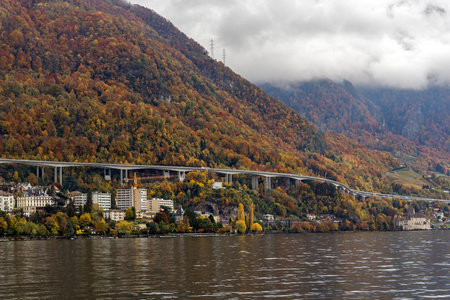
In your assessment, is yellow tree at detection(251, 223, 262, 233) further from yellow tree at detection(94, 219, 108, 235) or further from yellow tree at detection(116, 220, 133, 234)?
yellow tree at detection(94, 219, 108, 235)

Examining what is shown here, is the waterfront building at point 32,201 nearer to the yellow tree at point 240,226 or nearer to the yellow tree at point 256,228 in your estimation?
the yellow tree at point 240,226

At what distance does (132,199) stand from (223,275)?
4928 inches

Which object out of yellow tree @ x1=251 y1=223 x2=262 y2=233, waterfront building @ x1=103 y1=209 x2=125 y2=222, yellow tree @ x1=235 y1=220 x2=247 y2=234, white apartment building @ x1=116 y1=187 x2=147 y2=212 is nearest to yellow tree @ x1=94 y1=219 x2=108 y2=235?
waterfront building @ x1=103 y1=209 x2=125 y2=222

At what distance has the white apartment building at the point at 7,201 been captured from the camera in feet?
531

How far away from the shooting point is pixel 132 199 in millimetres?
183750

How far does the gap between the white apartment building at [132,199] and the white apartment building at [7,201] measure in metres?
28.6

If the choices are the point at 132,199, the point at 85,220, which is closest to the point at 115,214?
the point at 132,199

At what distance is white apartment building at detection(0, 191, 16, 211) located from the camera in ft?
531

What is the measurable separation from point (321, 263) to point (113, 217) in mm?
98246

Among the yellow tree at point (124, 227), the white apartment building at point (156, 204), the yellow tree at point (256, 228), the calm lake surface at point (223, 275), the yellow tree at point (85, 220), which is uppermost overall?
the white apartment building at point (156, 204)

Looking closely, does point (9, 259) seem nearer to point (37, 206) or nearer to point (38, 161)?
point (37, 206)

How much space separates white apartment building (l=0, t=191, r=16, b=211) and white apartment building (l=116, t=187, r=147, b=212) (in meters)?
28.6

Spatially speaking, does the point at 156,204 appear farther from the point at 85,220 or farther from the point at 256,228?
the point at 85,220

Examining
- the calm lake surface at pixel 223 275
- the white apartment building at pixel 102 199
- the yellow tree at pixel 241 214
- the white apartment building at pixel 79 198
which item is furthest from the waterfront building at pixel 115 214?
the calm lake surface at pixel 223 275
